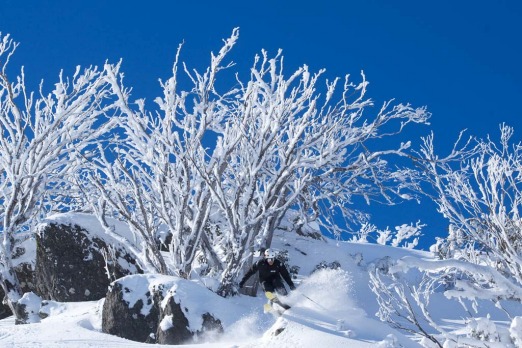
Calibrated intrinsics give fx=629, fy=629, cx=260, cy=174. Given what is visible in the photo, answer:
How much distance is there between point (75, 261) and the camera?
14125 mm

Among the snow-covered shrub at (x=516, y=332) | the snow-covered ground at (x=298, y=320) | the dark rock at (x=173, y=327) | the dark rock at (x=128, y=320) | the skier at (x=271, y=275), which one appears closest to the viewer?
the snow-covered shrub at (x=516, y=332)

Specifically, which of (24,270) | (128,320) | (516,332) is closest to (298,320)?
(128,320)

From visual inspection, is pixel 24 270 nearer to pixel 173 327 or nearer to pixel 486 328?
pixel 173 327

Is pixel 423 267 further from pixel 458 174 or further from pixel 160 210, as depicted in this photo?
pixel 160 210

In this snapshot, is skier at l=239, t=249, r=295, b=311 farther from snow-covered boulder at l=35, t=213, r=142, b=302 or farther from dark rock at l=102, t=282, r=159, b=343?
snow-covered boulder at l=35, t=213, r=142, b=302

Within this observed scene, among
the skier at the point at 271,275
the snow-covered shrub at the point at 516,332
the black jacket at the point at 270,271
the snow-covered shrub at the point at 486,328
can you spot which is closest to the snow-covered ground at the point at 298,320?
the skier at the point at 271,275

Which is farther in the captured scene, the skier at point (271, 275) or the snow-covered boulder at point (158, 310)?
the skier at point (271, 275)

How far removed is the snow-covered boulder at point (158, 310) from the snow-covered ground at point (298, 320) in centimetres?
15

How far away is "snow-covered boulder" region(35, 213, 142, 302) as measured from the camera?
14016 mm

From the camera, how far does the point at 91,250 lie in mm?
14305

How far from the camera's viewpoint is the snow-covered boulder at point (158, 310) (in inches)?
403

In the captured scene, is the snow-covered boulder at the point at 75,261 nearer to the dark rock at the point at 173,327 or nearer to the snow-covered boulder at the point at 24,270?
the snow-covered boulder at the point at 24,270

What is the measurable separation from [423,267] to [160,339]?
6.53m

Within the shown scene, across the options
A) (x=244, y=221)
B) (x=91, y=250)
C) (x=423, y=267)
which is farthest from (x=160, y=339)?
(x=423, y=267)
